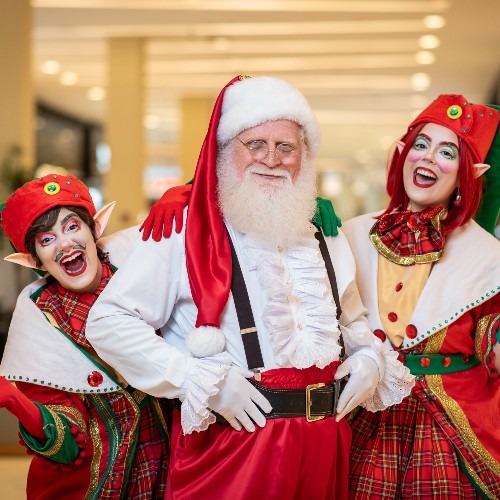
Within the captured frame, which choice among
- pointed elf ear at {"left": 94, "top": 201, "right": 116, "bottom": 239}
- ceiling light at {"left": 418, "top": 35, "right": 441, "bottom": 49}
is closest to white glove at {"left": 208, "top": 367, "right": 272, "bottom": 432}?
pointed elf ear at {"left": 94, "top": 201, "right": 116, "bottom": 239}

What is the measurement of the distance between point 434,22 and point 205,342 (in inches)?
331

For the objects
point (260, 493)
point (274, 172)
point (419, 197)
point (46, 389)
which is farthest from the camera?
point (419, 197)

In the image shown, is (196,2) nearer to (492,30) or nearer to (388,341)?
(492,30)

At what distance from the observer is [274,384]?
8.38ft

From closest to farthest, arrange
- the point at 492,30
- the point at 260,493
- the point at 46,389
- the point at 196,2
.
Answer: the point at 260,493, the point at 46,389, the point at 196,2, the point at 492,30

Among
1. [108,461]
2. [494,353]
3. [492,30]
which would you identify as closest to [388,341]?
[494,353]

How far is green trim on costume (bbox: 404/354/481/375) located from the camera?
301 cm

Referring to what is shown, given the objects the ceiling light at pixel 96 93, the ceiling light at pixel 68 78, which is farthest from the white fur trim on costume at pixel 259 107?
the ceiling light at pixel 96 93

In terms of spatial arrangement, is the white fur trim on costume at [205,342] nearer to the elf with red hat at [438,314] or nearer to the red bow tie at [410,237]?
the elf with red hat at [438,314]

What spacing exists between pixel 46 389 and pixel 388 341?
3.98 feet

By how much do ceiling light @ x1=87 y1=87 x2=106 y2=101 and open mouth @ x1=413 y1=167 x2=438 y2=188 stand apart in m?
13.1

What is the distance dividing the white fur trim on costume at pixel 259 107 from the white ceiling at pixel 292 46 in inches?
265

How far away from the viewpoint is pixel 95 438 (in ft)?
9.41

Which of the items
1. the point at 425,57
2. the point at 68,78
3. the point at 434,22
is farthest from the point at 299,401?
the point at 68,78
